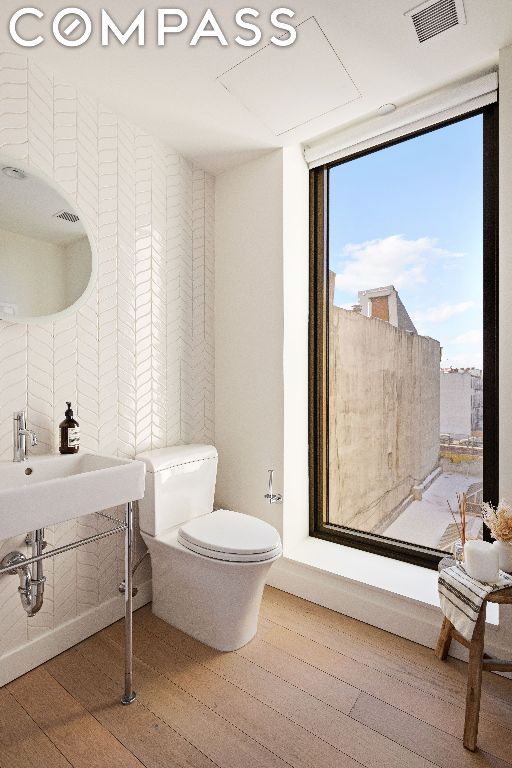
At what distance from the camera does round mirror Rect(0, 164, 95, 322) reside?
5.03 ft

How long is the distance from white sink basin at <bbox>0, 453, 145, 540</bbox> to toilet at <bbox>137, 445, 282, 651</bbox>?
0.37 meters

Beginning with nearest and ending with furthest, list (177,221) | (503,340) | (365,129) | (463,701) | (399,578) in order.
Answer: (463,701), (503,340), (399,578), (365,129), (177,221)

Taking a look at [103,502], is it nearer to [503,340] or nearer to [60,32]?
[503,340]

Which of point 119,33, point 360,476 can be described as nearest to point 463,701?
point 360,476

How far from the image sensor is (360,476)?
Result: 2.29m

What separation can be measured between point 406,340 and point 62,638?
6.76ft

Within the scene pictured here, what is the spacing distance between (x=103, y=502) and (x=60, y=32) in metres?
1.66

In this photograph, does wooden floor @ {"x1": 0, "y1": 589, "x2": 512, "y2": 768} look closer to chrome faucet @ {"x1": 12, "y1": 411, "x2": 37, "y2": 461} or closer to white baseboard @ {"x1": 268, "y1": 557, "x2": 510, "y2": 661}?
white baseboard @ {"x1": 268, "y1": 557, "x2": 510, "y2": 661}

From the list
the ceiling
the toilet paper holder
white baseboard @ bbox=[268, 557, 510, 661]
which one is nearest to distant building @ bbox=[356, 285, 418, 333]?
the ceiling

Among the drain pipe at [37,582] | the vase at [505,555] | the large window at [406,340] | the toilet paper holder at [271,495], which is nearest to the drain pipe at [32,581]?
the drain pipe at [37,582]

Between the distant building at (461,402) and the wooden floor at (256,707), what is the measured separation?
96 centimetres

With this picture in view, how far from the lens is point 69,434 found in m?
1.64

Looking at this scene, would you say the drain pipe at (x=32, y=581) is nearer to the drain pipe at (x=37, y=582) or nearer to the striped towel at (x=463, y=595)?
the drain pipe at (x=37, y=582)

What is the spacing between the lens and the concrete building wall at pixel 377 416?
2094 mm
